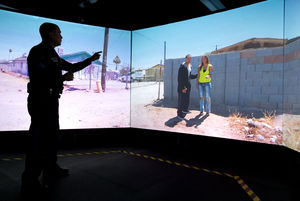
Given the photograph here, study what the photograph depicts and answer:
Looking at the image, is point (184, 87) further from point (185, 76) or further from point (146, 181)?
point (146, 181)

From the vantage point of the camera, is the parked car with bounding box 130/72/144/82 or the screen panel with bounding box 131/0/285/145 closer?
the screen panel with bounding box 131/0/285/145

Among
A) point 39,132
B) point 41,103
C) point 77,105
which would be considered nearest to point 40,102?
point 41,103

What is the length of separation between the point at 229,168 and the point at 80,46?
384cm

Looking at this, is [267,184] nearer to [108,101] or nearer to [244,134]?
[244,134]

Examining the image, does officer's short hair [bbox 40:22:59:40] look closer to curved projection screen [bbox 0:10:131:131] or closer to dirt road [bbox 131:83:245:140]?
curved projection screen [bbox 0:10:131:131]

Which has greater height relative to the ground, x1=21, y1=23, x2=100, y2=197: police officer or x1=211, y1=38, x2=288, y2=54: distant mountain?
x1=211, y1=38, x2=288, y2=54: distant mountain

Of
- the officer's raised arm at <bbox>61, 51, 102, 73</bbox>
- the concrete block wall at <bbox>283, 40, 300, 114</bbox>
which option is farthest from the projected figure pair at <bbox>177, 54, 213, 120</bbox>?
the officer's raised arm at <bbox>61, 51, 102, 73</bbox>

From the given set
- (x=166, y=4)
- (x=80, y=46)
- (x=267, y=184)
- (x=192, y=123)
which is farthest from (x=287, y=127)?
(x=80, y=46)

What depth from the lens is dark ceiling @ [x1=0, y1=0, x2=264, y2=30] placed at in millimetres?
3477

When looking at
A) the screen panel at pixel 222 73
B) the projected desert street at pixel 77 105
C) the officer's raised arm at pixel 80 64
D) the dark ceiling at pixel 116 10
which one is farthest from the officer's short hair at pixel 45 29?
the screen panel at pixel 222 73

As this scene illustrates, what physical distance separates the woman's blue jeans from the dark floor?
111cm

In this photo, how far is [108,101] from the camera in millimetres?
4797

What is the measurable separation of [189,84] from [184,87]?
0.14 m

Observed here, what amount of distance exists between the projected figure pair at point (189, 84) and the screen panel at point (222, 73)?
6cm
